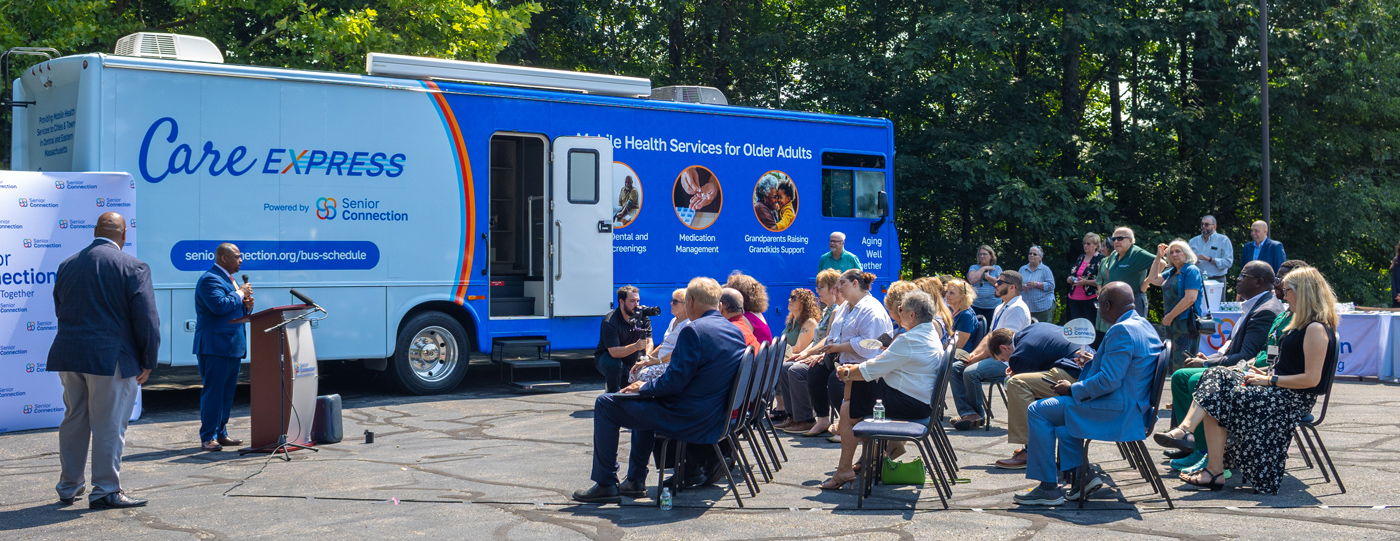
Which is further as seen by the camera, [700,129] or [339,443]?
[700,129]

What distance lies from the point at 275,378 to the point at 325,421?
0.52 metres

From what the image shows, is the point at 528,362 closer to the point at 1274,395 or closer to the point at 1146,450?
the point at 1146,450

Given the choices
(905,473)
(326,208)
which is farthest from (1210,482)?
(326,208)

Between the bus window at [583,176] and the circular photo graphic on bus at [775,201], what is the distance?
2.16 meters

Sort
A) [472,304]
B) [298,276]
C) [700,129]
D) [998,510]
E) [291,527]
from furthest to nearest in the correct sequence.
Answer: [700,129] < [472,304] < [298,276] < [998,510] < [291,527]

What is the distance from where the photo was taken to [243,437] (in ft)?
29.1

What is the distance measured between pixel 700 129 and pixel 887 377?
6.57 m

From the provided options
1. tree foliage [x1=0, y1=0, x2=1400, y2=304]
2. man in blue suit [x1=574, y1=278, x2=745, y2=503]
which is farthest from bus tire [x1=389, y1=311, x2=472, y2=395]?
tree foliage [x1=0, y1=0, x2=1400, y2=304]

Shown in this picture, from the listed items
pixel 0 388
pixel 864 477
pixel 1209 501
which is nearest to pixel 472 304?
pixel 0 388

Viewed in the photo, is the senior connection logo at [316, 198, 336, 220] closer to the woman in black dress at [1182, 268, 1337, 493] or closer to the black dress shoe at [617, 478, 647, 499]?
the black dress shoe at [617, 478, 647, 499]

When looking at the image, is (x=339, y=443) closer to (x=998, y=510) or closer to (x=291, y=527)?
(x=291, y=527)

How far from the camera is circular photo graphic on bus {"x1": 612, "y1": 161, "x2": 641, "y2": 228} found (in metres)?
12.2

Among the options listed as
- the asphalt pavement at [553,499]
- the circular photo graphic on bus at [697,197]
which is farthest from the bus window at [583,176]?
the asphalt pavement at [553,499]

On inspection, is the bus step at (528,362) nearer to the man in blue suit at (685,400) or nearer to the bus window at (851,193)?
the bus window at (851,193)
